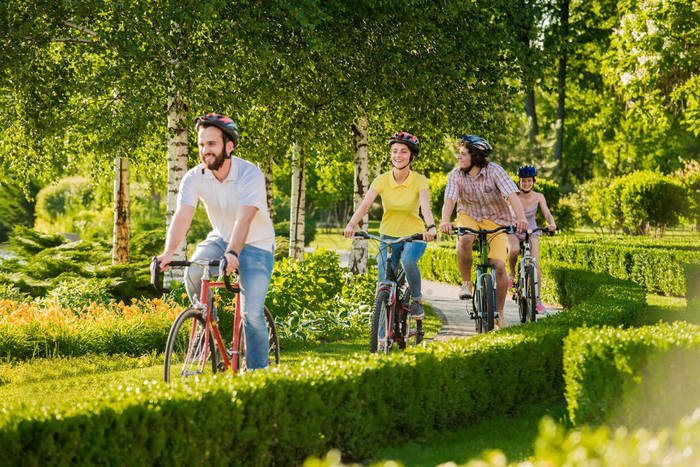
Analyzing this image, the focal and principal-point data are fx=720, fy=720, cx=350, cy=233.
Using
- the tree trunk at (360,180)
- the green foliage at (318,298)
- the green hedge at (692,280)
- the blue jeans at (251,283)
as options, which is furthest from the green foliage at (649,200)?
the blue jeans at (251,283)

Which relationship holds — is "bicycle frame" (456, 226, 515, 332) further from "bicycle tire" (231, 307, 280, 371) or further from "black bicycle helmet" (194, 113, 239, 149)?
"black bicycle helmet" (194, 113, 239, 149)

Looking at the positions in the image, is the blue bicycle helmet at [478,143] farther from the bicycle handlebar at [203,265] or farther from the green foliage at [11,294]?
the green foliage at [11,294]

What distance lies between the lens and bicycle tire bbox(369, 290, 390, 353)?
6461mm

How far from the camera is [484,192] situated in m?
7.62

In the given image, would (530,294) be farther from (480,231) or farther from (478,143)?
(478,143)

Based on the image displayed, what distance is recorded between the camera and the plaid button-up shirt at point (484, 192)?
7.45 metres

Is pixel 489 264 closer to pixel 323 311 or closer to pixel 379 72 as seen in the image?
pixel 323 311

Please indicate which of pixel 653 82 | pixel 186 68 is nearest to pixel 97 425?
pixel 186 68

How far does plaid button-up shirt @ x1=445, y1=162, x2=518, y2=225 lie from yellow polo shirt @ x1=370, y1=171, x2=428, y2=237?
2.43ft

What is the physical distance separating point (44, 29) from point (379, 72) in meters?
5.07

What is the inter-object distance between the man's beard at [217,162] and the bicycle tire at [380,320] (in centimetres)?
214

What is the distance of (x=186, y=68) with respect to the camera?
9.11 metres

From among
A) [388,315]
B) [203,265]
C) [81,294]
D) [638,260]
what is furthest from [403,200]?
[638,260]

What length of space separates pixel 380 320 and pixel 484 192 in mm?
1998
